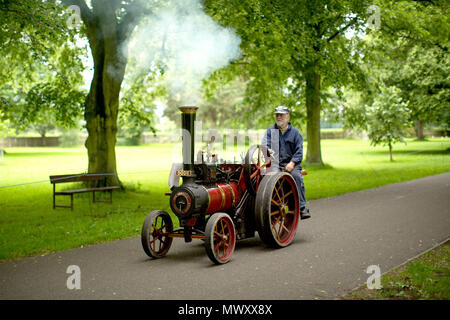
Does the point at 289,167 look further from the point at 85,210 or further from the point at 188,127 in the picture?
the point at 85,210

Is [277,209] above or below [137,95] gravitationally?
below

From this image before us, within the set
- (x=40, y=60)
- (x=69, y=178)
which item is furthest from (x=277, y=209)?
(x=69, y=178)

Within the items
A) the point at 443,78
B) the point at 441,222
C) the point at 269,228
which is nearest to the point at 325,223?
the point at 441,222

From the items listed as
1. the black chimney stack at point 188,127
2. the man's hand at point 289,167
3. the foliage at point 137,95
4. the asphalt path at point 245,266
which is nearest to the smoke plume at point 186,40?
the foliage at point 137,95

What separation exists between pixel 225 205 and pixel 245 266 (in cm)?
95

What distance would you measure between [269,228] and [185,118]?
6.22ft

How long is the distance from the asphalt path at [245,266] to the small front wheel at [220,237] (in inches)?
5.0

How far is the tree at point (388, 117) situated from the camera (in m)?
27.3

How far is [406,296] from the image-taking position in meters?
4.84

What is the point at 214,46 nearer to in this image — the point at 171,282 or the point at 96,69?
the point at 96,69

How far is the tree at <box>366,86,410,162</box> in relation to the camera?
89.5 ft

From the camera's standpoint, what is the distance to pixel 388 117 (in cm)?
2747

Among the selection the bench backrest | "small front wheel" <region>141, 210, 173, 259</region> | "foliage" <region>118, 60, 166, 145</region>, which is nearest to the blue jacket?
"small front wheel" <region>141, 210, 173, 259</region>

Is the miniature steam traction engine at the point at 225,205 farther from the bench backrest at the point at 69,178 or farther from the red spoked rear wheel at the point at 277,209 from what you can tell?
the bench backrest at the point at 69,178
